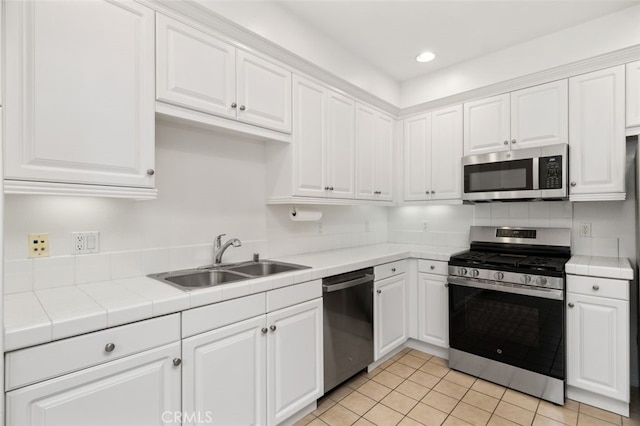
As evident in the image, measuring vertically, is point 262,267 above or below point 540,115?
below

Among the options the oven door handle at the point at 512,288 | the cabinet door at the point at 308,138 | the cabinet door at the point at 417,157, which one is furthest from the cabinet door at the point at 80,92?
the cabinet door at the point at 417,157

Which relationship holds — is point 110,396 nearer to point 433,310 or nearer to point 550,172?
point 433,310

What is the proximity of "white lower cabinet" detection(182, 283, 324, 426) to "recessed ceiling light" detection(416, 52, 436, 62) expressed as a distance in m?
2.31

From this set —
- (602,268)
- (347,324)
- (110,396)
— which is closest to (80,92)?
(110,396)

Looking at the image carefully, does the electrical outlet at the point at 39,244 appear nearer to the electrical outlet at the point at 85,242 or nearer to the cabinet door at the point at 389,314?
the electrical outlet at the point at 85,242

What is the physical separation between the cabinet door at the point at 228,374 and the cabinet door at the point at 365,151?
64.3 inches

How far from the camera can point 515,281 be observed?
234 centimetres

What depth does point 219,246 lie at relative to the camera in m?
2.18

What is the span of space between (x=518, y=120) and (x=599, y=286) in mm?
1368

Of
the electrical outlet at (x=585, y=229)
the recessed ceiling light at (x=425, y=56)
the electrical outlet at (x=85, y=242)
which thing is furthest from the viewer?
the recessed ceiling light at (x=425, y=56)

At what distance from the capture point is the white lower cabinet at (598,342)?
6.70ft


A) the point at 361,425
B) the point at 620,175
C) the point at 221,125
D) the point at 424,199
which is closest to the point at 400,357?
the point at 361,425

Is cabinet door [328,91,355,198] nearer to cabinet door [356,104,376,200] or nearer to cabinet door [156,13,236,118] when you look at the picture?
cabinet door [356,104,376,200]

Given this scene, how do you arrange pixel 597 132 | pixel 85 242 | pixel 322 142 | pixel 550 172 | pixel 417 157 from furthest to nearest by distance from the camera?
pixel 417 157, pixel 322 142, pixel 550 172, pixel 597 132, pixel 85 242
